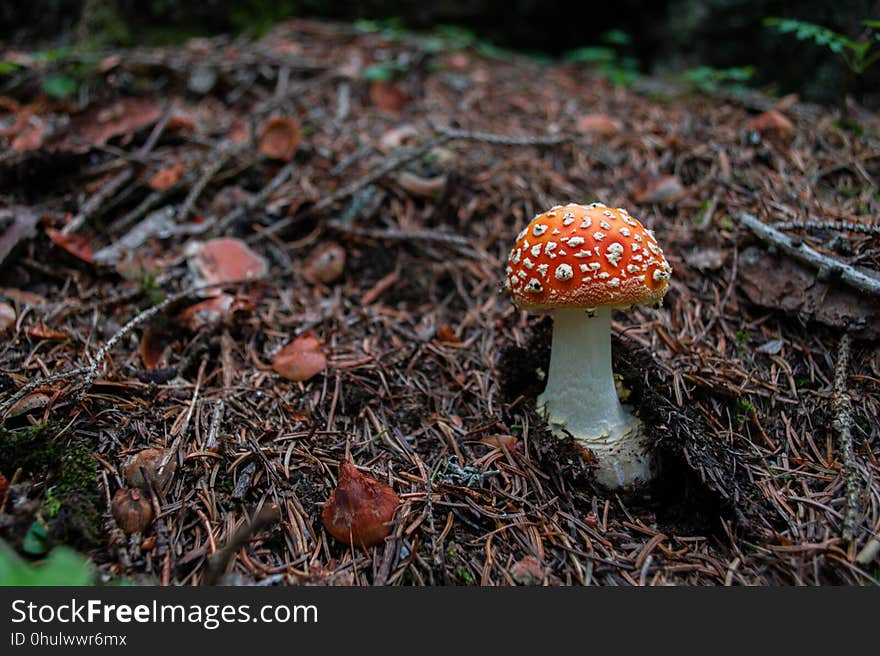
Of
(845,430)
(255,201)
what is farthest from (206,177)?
(845,430)

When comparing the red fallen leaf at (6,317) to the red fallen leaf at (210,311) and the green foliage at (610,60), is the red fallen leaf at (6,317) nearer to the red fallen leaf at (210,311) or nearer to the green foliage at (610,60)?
the red fallen leaf at (210,311)

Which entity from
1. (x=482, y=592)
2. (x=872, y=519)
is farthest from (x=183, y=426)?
(x=872, y=519)

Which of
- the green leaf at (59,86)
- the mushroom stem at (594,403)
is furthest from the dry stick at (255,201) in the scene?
the mushroom stem at (594,403)

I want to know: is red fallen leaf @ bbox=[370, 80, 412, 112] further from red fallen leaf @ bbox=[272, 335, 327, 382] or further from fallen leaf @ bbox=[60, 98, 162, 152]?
red fallen leaf @ bbox=[272, 335, 327, 382]

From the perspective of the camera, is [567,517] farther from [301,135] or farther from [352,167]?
[301,135]

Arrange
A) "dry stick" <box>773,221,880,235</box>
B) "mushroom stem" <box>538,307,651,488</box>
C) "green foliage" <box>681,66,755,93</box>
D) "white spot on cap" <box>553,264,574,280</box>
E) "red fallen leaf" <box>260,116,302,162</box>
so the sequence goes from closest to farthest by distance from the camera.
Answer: "white spot on cap" <box>553,264,574,280</box> → "mushroom stem" <box>538,307,651,488</box> → "dry stick" <box>773,221,880,235</box> → "red fallen leaf" <box>260,116,302,162</box> → "green foliage" <box>681,66,755,93</box>

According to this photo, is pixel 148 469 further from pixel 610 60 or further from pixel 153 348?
pixel 610 60

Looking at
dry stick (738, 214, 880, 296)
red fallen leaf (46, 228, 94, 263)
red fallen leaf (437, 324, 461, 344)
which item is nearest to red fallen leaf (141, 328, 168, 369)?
red fallen leaf (46, 228, 94, 263)
